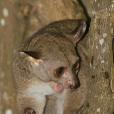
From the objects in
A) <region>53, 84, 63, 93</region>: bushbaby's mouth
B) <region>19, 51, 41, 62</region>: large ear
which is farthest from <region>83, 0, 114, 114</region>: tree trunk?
<region>19, 51, 41, 62</region>: large ear

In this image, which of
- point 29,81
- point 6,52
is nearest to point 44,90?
point 29,81

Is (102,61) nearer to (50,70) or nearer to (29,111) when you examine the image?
(50,70)

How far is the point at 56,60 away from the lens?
443 cm

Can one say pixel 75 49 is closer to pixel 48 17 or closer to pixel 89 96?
pixel 89 96

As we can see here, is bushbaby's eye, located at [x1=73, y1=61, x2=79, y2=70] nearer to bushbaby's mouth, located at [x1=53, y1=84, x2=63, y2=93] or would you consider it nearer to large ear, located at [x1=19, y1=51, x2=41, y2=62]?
bushbaby's mouth, located at [x1=53, y1=84, x2=63, y2=93]

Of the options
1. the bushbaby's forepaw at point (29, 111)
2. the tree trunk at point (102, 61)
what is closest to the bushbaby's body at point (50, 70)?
the bushbaby's forepaw at point (29, 111)

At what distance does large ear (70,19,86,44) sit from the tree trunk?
0.52m

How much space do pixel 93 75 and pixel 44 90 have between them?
1.03 m

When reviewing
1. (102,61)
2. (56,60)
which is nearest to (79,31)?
(56,60)

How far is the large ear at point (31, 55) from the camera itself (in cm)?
430

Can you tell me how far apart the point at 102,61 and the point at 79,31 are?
2.67ft

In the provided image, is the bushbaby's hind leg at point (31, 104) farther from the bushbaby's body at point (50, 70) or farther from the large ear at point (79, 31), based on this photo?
the large ear at point (79, 31)

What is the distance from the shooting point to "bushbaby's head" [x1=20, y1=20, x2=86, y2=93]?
14.6 feet

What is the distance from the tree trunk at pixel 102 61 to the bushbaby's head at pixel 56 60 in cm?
40
